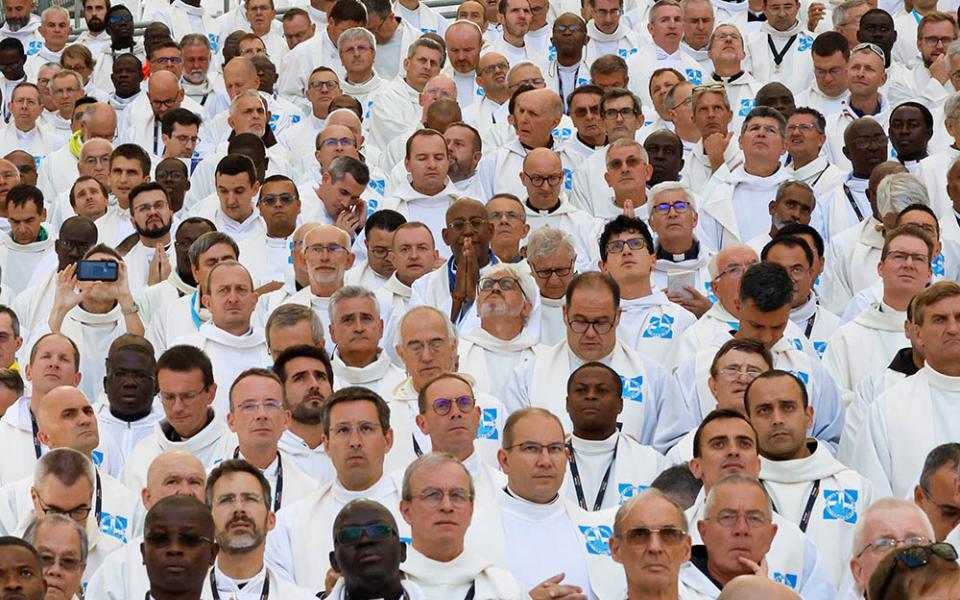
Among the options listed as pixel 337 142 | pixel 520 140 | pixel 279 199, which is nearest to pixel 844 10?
pixel 520 140

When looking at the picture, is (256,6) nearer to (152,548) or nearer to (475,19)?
(475,19)

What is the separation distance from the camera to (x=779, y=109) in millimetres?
15375

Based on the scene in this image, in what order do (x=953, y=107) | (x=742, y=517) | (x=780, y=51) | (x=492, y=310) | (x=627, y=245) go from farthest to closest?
(x=780, y=51), (x=953, y=107), (x=627, y=245), (x=492, y=310), (x=742, y=517)

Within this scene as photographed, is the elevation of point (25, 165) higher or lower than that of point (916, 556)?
higher

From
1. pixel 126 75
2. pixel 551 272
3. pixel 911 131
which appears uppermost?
pixel 126 75

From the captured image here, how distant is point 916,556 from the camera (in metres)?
7.47

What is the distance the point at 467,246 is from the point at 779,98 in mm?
3513

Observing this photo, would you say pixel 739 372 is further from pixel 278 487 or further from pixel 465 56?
pixel 465 56

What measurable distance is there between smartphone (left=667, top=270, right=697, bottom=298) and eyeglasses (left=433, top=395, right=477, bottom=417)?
2.80 m

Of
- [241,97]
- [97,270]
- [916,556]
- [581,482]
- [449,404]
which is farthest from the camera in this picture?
[241,97]

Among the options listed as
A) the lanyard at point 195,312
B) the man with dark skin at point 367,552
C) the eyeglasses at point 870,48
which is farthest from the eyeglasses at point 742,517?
the eyeglasses at point 870,48

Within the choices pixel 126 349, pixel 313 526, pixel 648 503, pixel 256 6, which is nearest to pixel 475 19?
pixel 256 6

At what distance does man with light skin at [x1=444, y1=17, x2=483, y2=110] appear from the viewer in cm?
1705

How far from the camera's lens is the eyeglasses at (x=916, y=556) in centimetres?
745
